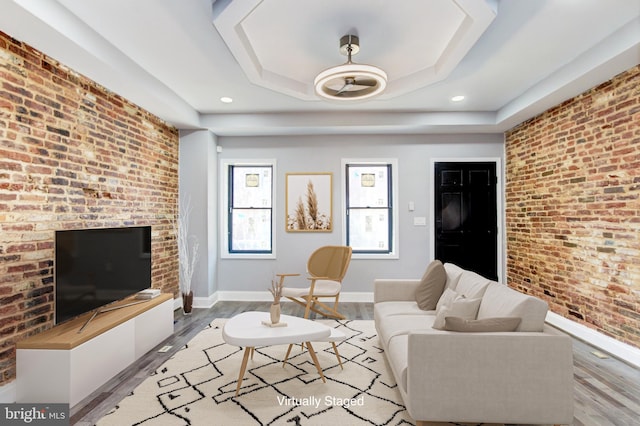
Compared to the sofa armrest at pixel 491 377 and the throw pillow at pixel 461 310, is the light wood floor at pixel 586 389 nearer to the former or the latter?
the sofa armrest at pixel 491 377

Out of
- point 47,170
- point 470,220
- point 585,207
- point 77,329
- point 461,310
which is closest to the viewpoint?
point 461,310

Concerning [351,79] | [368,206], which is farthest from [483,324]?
[368,206]

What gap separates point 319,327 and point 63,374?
68.7 inches

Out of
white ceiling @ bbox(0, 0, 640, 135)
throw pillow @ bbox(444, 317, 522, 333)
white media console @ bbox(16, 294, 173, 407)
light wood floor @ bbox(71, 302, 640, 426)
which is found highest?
white ceiling @ bbox(0, 0, 640, 135)

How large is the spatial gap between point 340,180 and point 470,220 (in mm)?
2063

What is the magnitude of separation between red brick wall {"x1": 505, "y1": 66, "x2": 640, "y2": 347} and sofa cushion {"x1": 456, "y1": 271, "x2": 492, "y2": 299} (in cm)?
144

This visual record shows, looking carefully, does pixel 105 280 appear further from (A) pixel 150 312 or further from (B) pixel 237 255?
(B) pixel 237 255

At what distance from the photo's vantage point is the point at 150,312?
127 inches

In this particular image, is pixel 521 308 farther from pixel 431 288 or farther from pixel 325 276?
pixel 325 276

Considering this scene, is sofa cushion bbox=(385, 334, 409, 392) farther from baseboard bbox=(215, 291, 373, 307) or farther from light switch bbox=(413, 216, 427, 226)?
light switch bbox=(413, 216, 427, 226)

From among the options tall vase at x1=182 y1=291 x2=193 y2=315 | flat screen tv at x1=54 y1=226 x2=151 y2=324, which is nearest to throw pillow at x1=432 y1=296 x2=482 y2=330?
flat screen tv at x1=54 y1=226 x2=151 y2=324

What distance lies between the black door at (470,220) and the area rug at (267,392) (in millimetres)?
2510

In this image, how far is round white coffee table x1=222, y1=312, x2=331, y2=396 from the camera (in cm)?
235

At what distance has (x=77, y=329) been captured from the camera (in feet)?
8.24
